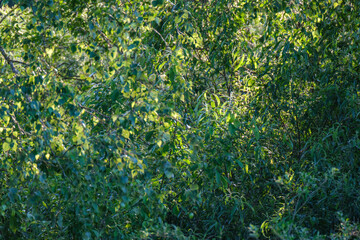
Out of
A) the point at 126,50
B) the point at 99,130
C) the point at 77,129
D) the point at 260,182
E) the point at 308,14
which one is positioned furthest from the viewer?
the point at 260,182

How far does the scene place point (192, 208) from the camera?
3.51 metres

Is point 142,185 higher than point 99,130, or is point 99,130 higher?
point 99,130

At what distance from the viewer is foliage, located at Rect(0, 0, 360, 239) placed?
2.67 metres

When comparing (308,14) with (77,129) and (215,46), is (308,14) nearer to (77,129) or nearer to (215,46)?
(215,46)

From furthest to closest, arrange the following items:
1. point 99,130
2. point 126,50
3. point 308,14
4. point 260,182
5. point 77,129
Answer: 1. point 260,182
2. point 308,14
3. point 99,130
4. point 126,50
5. point 77,129

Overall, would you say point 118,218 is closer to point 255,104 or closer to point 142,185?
point 142,185

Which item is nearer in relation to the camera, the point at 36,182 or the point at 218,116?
the point at 36,182

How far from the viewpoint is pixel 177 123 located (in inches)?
126

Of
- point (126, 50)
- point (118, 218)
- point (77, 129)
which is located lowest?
point (118, 218)

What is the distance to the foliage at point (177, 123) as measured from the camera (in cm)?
267

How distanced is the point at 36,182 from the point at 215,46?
6.84 ft

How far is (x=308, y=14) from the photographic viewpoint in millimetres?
3506

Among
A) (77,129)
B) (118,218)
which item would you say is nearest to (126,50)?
(77,129)

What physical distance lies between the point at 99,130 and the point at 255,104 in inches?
55.4
